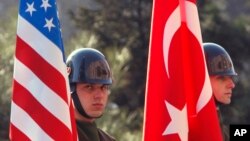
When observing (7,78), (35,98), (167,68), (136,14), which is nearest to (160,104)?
(167,68)

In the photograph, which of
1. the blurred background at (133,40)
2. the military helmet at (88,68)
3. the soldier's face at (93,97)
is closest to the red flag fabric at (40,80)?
the soldier's face at (93,97)

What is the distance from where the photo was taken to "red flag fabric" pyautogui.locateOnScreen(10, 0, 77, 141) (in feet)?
22.2

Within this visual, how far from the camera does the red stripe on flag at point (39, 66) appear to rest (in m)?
6.82

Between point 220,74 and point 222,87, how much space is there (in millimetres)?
111

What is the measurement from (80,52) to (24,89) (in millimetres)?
1082

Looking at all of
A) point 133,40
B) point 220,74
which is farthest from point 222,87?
point 133,40

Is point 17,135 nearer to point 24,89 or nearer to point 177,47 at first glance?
point 24,89

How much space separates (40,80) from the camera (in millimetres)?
6816

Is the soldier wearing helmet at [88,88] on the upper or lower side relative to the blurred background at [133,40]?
upper

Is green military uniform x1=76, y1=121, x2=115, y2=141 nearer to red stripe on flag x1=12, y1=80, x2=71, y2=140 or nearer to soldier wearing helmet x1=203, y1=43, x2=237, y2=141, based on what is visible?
red stripe on flag x1=12, y1=80, x2=71, y2=140

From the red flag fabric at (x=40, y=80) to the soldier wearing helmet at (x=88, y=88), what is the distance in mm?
562

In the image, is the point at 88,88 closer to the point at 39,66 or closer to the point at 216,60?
the point at 39,66

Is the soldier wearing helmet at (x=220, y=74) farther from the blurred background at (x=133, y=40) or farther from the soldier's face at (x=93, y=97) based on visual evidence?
the blurred background at (x=133, y=40)

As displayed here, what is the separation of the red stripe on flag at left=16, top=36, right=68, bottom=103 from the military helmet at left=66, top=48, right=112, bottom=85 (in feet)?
2.54
